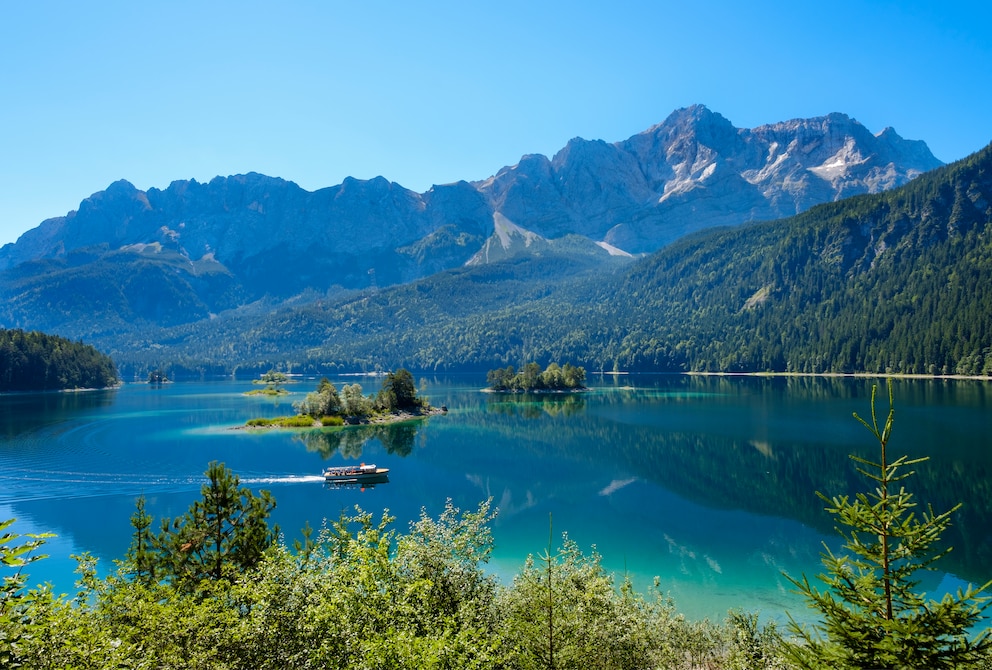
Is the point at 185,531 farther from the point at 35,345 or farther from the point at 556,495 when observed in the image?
the point at 35,345

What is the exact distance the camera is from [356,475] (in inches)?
2766

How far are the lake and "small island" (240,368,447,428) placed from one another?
786 cm

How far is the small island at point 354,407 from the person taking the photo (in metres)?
117

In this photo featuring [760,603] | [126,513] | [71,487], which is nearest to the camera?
[760,603]

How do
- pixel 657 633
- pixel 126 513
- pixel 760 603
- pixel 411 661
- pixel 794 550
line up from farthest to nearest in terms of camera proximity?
pixel 126 513, pixel 794 550, pixel 760 603, pixel 657 633, pixel 411 661

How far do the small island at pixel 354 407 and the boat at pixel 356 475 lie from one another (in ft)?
158

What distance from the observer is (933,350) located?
181375mm

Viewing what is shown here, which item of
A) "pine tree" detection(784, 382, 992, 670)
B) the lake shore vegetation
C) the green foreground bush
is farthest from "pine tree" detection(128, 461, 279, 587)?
"pine tree" detection(784, 382, 992, 670)

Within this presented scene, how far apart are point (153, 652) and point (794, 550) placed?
4136 centimetres

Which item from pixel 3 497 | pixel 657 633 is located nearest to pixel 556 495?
pixel 657 633

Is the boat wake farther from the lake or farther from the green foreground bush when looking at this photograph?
the green foreground bush

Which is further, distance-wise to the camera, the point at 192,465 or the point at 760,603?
the point at 192,465

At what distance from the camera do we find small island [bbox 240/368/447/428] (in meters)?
117

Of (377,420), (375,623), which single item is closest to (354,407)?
(377,420)
